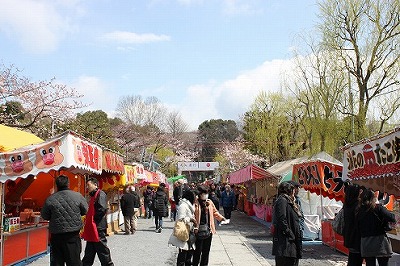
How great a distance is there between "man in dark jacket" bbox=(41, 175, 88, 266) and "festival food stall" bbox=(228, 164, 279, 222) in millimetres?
14520

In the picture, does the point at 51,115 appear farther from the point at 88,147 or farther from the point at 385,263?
the point at 385,263

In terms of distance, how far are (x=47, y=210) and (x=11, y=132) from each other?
5.96m

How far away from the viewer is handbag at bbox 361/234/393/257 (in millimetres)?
6844

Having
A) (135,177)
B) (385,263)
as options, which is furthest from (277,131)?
(385,263)

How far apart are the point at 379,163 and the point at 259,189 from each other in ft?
57.9

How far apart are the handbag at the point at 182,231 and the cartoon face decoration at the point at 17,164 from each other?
9.77ft

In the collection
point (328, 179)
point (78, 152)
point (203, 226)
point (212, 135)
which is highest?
point (212, 135)

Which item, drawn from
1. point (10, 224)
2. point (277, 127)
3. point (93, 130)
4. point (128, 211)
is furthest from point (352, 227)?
point (277, 127)

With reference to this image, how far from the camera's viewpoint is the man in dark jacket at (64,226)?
269 inches

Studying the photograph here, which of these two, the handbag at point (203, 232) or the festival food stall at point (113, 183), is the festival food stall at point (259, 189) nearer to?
the festival food stall at point (113, 183)

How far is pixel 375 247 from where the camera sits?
22.5 feet

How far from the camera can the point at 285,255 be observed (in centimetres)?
641

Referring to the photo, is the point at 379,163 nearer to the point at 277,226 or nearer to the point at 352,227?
the point at 352,227

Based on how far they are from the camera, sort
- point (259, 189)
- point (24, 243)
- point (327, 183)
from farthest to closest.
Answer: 1. point (259, 189)
2. point (327, 183)
3. point (24, 243)
